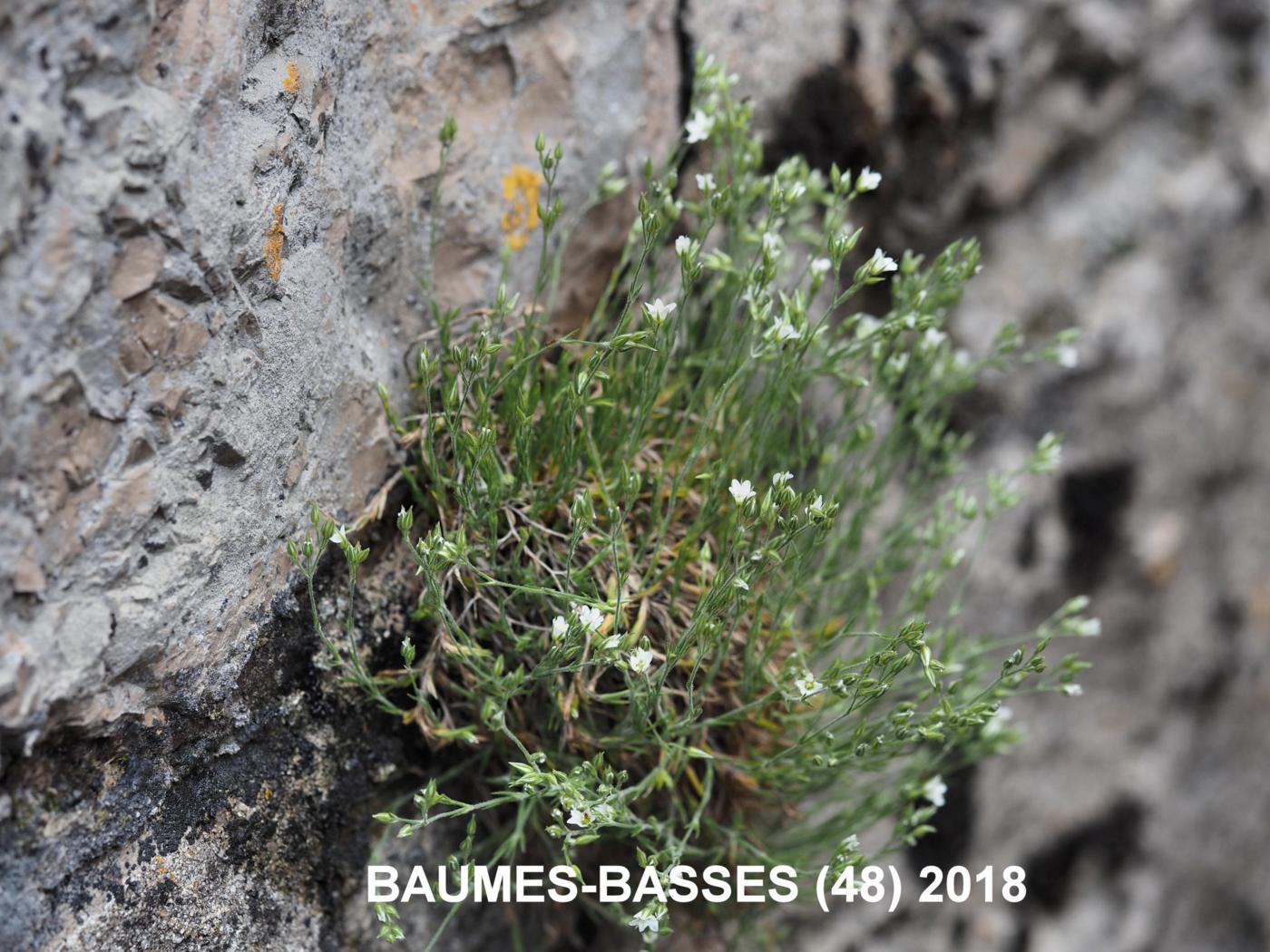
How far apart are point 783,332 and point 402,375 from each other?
1.98ft

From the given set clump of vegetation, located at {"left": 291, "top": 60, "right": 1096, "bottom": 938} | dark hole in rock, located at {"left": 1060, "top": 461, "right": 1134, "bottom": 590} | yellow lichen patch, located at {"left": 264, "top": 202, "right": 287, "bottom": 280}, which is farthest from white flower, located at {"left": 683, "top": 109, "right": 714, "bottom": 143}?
dark hole in rock, located at {"left": 1060, "top": 461, "right": 1134, "bottom": 590}

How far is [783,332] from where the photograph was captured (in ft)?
5.01

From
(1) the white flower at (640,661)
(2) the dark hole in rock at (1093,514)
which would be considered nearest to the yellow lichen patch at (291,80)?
(1) the white flower at (640,661)

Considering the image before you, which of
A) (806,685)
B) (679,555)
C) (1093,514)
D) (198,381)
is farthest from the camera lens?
(1093,514)

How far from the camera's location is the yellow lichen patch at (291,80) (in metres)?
1.43

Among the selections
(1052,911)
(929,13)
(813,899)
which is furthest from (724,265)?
(1052,911)

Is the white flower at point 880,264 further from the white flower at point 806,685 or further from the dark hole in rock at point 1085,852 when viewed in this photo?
the dark hole in rock at point 1085,852

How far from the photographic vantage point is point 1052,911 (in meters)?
2.49

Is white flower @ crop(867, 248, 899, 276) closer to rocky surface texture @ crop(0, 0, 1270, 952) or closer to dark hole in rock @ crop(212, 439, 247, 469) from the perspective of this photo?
rocky surface texture @ crop(0, 0, 1270, 952)

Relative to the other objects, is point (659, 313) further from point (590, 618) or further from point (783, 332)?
point (590, 618)

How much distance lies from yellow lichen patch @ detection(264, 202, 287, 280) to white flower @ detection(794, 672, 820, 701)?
0.89 meters

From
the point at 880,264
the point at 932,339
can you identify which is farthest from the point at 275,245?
the point at 932,339

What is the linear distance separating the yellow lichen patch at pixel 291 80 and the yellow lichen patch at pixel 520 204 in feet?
1.43

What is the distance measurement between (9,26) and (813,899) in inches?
67.8
